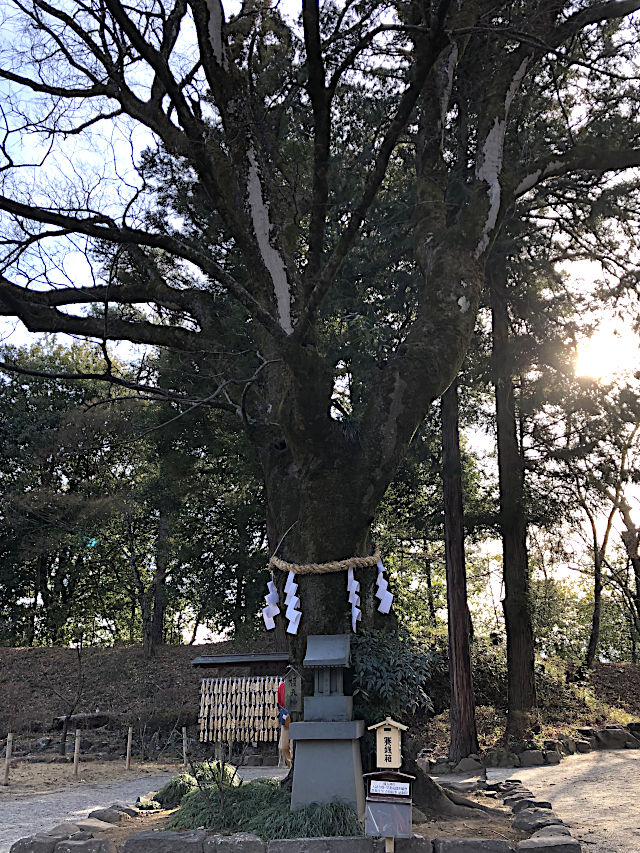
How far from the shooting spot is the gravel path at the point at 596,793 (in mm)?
4891

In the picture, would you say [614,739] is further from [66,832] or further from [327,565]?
[66,832]

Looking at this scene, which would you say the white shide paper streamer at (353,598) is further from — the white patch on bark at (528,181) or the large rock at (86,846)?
the white patch on bark at (528,181)

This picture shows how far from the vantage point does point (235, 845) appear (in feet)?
14.1

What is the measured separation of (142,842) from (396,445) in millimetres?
3186

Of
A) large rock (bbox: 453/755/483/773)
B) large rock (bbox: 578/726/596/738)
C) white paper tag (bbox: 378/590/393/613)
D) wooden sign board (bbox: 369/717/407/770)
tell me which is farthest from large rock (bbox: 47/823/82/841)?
large rock (bbox: 578/726/596/738)

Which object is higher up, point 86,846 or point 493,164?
point 493,164

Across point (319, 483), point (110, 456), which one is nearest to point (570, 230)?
point (319, 483)

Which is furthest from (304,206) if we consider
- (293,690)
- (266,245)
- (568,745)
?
(568,745)

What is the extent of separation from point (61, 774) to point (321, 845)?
275 inches

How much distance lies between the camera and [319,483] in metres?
5.62

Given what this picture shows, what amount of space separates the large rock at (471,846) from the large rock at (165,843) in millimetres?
1404

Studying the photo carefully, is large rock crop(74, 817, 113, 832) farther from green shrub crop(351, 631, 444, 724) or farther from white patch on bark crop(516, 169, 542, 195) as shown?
white patch on bark crop(516, 169, 542, 195)

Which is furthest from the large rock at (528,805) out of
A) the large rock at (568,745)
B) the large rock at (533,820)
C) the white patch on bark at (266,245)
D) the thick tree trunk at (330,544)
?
the large rock at (568,745)

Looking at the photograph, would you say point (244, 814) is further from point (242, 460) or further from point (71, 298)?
point (242, 460)
